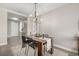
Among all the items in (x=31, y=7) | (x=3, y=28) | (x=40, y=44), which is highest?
(x=31, y=7)

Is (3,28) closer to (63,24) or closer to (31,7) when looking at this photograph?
(31,7)

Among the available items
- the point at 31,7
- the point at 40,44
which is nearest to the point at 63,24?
the point at 40,44

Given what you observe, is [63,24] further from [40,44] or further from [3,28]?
[3,28]

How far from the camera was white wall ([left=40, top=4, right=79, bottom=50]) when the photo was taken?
184 centimetres

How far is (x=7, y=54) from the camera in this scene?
73.7 inches

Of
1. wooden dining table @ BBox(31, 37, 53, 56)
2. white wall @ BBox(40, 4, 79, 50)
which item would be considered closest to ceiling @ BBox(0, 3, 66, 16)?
white wall @ BBox(40, 4, 79, 50)

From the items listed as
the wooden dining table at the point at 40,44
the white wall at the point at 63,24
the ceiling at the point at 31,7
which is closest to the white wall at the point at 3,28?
the ceiling at the point at 31,7

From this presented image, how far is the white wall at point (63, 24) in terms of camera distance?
6.04 ft

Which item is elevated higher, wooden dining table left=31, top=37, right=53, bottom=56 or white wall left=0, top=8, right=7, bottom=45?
white wall left=0, top=8, right=7, bottom=45

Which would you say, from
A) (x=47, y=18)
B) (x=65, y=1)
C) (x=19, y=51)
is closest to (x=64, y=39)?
(x=47, y=18)

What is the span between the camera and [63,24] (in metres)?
1.88

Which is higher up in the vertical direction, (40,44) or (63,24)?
(63,24)

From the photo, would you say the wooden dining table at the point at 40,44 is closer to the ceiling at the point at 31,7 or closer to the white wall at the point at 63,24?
the white wall at the point at 63,24

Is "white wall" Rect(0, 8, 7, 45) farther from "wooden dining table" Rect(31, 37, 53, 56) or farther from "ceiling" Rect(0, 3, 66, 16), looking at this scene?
"wooden dining table" Rect(31, 37, 53, 56)
